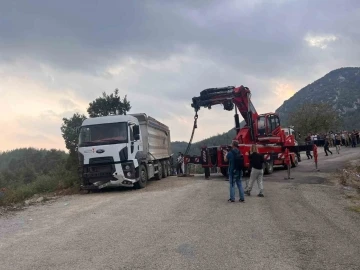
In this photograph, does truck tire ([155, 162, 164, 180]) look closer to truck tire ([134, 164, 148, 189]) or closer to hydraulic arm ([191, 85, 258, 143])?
truck tire ([134, 164, 148, 189])

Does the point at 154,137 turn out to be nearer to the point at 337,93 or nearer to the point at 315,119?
the point at 315,119

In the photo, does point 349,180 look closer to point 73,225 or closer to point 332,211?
point 332,211

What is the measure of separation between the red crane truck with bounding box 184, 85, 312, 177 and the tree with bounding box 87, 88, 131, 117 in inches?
979

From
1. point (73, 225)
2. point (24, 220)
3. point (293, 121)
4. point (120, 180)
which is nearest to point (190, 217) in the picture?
point (73, 225)

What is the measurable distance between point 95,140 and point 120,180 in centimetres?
195

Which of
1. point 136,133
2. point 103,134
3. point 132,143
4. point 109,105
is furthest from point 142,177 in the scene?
point 109,105

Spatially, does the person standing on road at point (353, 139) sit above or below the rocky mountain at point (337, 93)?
below

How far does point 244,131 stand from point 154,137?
192 inches

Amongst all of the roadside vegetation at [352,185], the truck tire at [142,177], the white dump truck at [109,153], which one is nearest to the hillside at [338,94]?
the roadside vegetation at [352,185]

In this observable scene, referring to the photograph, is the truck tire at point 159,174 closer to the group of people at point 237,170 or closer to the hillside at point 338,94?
the group of people at point 237,170

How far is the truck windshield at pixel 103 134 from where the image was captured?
16.1 m

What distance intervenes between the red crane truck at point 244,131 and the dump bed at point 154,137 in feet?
6.57

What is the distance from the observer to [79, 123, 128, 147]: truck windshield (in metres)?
16.1

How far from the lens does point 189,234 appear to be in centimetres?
800
